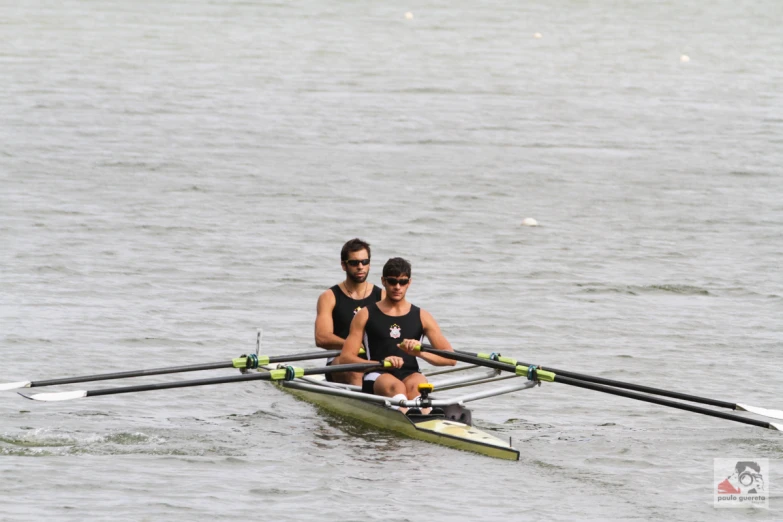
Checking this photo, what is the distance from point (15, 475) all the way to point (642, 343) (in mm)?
7085

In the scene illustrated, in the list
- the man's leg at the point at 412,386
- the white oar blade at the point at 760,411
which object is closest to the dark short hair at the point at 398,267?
the man's leg at the point at 412,386

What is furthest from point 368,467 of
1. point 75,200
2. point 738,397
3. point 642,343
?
point 75,200

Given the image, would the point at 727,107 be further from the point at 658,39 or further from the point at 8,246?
the point at 8,246

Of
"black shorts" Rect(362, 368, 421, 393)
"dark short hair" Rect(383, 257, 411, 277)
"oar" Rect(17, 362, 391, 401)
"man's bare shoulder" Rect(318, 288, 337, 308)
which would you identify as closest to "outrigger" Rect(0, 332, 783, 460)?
"oar" Rect(17, 362, 391, 401)

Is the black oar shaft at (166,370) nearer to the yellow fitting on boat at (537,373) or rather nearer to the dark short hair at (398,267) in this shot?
the dark short hair at (398,267)

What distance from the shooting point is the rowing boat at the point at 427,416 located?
10273mm

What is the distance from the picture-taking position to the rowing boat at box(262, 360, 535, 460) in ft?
33.7

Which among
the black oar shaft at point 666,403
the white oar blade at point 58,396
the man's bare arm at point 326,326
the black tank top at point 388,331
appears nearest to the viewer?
the black oar shaft at point 666,403

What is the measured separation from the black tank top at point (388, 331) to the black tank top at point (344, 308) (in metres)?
0.76

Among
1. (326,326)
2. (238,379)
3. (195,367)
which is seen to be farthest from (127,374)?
(326,326)

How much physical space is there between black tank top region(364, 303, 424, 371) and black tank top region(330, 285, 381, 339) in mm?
760

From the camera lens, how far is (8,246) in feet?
59.2

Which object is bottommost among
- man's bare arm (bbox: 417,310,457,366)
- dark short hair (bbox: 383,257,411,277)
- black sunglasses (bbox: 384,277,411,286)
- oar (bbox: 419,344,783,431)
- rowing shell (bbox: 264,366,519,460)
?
rowing shell (bbox: 264,366,519,460)

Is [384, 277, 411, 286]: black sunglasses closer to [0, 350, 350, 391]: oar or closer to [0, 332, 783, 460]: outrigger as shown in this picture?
[0, 332, 783, 460]: outrigger
